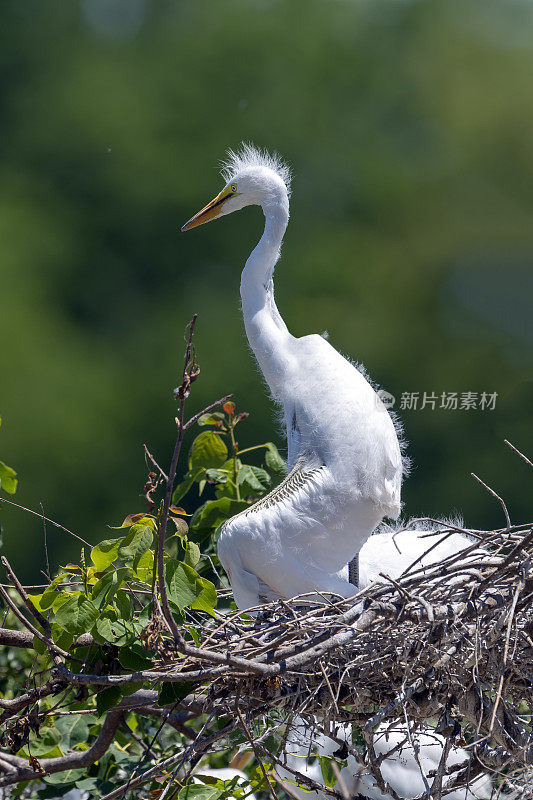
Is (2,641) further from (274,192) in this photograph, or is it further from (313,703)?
(274,192)

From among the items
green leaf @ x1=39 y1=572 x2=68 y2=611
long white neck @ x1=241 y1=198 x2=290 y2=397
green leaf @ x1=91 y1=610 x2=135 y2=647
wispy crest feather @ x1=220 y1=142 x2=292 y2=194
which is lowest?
green leaf @ x1=91 y1=610 x2=135 y2=647

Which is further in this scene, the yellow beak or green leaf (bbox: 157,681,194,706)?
the yellow beak

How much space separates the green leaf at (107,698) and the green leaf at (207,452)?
25.5 inches

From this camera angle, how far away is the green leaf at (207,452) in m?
1.94

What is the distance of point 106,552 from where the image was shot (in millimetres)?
1295

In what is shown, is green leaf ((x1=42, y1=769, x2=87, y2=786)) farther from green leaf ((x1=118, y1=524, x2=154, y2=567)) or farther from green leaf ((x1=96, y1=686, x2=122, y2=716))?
green leaf ((x1=118, y1=524, x2=154, y2=567))

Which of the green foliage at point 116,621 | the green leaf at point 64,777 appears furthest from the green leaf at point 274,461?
the green leaf at point 64,777

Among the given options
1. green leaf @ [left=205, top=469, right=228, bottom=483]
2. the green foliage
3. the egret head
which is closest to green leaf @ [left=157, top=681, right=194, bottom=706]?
the green foliage

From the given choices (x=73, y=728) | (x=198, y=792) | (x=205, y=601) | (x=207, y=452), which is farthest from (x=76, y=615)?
(x=207, y=452)

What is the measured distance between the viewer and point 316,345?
195 cm

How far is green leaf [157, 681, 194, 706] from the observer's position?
130 cm

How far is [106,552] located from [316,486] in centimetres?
55

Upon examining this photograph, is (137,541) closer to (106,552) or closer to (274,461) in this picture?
(106,552)

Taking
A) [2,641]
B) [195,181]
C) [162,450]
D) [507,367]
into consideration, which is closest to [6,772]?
[2,641]
